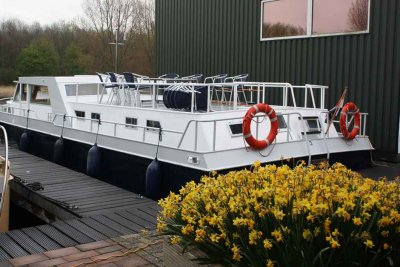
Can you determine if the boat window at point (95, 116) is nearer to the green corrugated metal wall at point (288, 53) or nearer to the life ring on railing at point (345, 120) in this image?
the green corrugated metal wall at point (288, 53)

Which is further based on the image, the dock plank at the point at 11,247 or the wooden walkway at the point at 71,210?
the wooden walkway at the point at 71,210

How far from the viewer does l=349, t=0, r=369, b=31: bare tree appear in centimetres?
974

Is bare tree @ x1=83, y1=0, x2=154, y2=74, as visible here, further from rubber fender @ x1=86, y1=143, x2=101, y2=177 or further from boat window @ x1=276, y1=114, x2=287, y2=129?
boat window @ x1=276, y1=114, x2=287, y2=129

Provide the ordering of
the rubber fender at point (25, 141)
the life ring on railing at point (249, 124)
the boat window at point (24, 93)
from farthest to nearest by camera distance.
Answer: the boat window at point (24, 93), the rubber fender at point (25, 141), the life ring on railing at point (249, 124)

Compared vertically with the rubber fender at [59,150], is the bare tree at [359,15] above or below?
above

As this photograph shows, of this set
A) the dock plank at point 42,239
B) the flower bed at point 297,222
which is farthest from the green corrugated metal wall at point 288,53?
the dock plank at point 42,239

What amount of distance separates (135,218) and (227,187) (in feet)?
8.73

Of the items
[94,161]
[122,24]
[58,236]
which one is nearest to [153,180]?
[94,161]

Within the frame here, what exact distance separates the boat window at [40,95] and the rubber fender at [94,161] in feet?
11.8

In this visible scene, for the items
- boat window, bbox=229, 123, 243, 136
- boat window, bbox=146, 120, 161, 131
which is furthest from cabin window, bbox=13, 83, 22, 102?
boat window, bbox=229, 123, 243, 136

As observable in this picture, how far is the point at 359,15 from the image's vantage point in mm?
9859

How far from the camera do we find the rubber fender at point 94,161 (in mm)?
9047

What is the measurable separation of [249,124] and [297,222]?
12.9 feet

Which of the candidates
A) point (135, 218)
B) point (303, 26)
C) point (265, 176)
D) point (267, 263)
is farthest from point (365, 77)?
point (267, 263)
